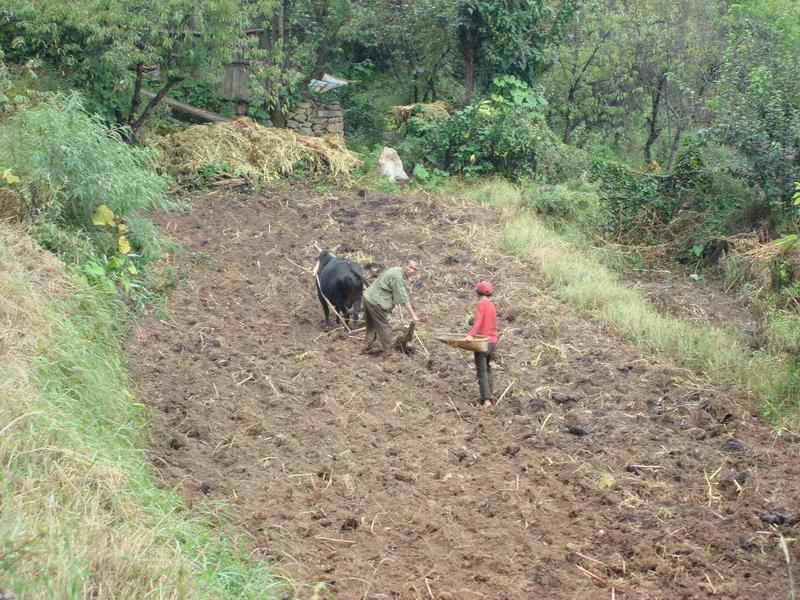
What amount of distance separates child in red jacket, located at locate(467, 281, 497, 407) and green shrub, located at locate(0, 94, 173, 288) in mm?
3562

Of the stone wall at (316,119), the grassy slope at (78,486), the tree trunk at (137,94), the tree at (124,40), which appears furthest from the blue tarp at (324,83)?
the grassy slope at (78,486)

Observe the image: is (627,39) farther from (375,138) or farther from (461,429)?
(461,429)

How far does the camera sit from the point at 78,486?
18.5 ft

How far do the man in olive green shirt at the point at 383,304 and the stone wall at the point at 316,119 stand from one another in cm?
1057

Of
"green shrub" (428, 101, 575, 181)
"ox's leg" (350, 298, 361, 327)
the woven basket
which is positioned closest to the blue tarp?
→ "green shrub" (428, 101, 575, 181)

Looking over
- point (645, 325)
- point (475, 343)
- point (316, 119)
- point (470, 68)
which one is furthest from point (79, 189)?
point (470, 68)

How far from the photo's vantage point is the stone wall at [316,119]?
66.9ft

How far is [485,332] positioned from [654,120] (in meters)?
17.7

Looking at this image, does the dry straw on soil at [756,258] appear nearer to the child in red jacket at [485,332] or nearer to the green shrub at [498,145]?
the green shrub at [498,145]

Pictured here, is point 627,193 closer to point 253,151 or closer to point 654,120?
point 654,120

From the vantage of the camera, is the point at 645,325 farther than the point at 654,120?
No

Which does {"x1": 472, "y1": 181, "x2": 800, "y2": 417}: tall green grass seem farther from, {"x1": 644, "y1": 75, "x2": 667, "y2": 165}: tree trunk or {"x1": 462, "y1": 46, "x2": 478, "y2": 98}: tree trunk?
{"x1": 644, "y1": 75, "x2": 667, "y2": 165}: tree trunk

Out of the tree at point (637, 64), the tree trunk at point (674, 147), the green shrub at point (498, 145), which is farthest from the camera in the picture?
the tree trunk at point (674, 147)

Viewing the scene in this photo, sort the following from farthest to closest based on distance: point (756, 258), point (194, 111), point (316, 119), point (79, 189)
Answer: point (316, 119)
point (194, 111)
point (756, 258)
point (79, 189)
